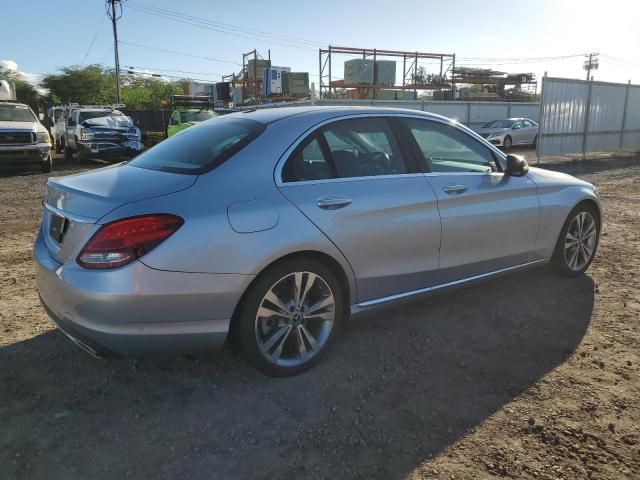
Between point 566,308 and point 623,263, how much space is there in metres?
1.78

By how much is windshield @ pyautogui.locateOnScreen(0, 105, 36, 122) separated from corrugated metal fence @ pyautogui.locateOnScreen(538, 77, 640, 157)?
49.8ft

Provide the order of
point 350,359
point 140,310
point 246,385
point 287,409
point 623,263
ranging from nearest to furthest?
point 140,310 < point 287,409 < point 246,385 < point 350,359 < point 623,263

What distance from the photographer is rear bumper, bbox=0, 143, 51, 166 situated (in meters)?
13.9

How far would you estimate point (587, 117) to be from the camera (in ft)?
58.4

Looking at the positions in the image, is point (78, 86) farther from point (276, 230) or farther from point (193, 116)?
point (276, 230)

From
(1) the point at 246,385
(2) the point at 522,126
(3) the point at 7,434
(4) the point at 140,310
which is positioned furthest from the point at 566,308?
(2) the point at 522,126

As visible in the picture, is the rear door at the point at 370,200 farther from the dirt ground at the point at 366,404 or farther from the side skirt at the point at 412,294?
the dirt ground at the point at 366,404

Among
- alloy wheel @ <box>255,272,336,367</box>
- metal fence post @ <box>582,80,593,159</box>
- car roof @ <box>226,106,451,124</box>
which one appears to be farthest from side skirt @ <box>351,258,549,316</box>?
metal fence post @ <box>582,80,593,159</box>

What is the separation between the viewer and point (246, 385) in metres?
3.13

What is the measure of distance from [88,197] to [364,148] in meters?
1.78

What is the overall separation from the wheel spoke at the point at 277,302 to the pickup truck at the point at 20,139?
44.9ft

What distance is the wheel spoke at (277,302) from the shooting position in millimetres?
2985

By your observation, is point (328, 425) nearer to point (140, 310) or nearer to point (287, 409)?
point (287, 409)

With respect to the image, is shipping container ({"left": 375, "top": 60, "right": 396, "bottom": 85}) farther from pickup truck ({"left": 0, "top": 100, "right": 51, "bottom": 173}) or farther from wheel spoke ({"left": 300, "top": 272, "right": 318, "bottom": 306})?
wheel spoke ({"left": 300, "top": 272, "right": 318, "bottom": 306})
